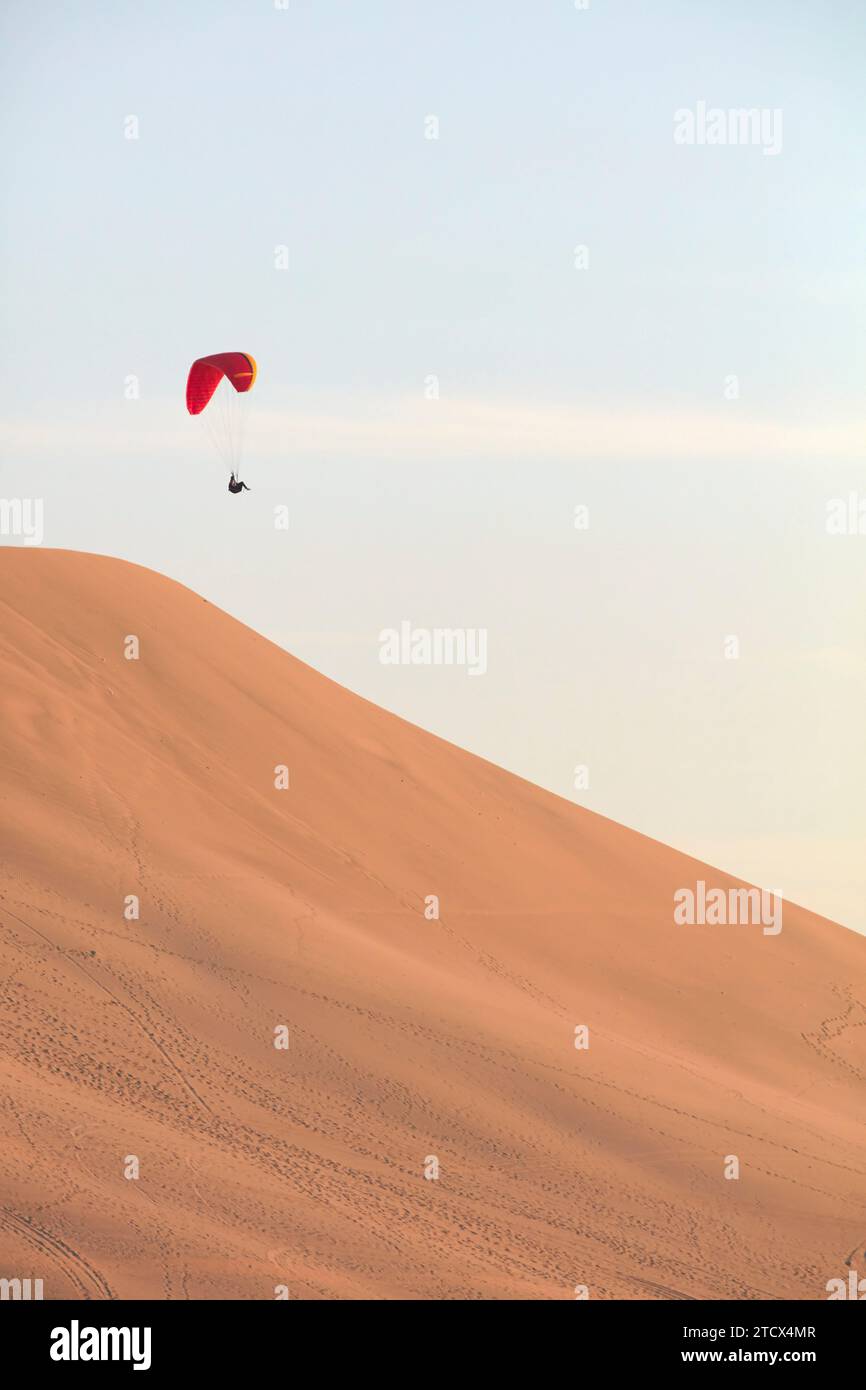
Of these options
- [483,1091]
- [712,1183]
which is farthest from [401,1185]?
[712,1183]

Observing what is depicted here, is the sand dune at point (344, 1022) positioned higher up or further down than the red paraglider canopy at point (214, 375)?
further down

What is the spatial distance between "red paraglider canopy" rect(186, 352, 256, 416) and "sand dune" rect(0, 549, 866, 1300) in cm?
634

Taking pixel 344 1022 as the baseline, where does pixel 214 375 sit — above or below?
above

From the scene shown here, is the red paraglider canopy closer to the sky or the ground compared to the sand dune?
closer to the sky

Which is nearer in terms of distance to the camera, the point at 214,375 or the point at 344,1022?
the point at 344,1022

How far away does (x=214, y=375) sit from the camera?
3500 centimetres

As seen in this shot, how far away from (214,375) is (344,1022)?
1263cm

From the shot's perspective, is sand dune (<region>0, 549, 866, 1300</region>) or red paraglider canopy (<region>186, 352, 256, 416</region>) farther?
red paraglider canopy (<region>186, 352, 256, 416</region>)

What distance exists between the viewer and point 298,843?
35.6 m

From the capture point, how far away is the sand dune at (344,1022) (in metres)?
24.4

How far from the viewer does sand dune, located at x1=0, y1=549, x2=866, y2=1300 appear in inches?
960

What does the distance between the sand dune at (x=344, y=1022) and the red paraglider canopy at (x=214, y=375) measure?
6.34 metres

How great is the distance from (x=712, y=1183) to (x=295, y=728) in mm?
15747
